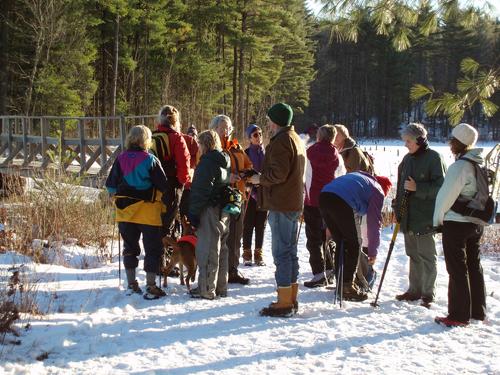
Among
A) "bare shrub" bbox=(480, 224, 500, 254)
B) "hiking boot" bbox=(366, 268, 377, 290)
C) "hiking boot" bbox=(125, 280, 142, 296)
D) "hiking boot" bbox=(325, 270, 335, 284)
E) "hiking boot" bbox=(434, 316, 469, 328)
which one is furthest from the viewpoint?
"bare shrub" bbox=(480, 224, 500, 254)

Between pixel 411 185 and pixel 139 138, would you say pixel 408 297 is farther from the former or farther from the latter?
pixel 139 138

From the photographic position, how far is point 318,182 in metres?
5.75

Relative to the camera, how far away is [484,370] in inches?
147

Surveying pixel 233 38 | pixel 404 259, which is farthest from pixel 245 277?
pixel 233 38

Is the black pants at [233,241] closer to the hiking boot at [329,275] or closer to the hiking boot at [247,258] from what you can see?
the hiking boot at [247,258]

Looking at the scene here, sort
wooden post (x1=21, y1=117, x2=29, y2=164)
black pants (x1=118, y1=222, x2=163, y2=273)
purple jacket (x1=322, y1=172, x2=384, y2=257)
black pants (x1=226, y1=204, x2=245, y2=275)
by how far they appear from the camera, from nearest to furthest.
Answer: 1. purple jacket (x1=322, y1=172, x2=384, y2=257)
2. black pants (x1=118, y1=222, x2=163, y2=273)
3. black pants (x1=226, y1=204, x2=245, y2=275)
4. wooden post (x1=21, y1=117, x2=29, y2=164)

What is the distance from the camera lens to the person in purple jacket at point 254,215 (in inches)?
270

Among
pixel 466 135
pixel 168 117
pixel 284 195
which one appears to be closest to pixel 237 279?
pixel 284 195

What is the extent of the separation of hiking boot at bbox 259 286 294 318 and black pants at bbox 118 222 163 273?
1.20 metres

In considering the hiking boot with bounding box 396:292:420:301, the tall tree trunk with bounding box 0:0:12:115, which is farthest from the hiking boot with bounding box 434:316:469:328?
the tall tree trunk with bounding box 0:0:12:115

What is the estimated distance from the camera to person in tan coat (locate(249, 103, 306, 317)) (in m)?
4.68

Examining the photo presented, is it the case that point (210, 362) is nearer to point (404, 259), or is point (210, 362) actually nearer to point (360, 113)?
point (404, 259)

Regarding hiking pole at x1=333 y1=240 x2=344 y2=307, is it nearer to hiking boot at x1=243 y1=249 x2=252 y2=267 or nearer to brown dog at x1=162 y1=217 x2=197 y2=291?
brown dog at x1=162 y1=217 x2=197 y2=291

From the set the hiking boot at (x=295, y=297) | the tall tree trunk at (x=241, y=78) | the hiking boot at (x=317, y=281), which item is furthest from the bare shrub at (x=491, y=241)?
the tall tree trunk at (x=241, y=78)
